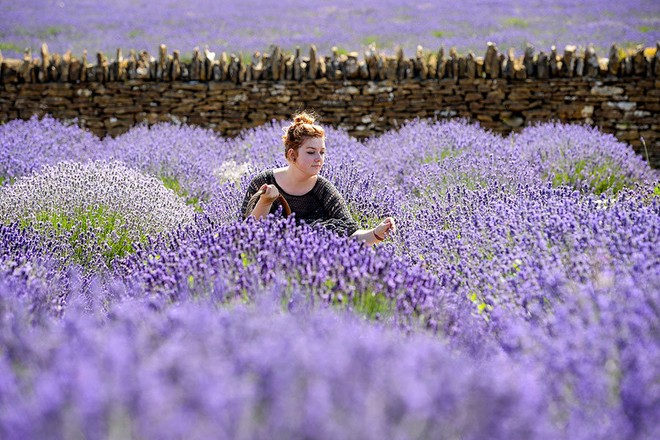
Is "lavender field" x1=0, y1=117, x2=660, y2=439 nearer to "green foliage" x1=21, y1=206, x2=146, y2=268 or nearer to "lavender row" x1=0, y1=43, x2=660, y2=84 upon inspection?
"green foliage" x1=21, y1=206, x2=146, y2=268

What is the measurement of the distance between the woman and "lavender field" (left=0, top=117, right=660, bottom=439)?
0.26 m

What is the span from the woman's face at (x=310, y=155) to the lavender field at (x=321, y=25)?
6.34 metres

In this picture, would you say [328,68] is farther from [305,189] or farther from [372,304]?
[372,304]

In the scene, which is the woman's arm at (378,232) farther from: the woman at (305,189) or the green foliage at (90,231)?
the green foliage at (90,231)

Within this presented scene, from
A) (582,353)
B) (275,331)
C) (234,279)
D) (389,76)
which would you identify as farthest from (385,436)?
(389,76)

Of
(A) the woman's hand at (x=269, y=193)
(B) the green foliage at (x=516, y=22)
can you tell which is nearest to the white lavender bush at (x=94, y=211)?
(A) the woman's hand at (x=269, y=193)

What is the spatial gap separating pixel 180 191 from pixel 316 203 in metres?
1.53

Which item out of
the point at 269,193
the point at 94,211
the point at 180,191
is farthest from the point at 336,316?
the point at 180,191

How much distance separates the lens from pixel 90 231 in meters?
3.06

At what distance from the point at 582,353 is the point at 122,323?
3.19 feet

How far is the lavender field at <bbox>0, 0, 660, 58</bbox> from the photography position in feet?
31.2

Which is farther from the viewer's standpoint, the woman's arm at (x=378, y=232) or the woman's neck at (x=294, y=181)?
the woman's neck at (x=294, y=181)

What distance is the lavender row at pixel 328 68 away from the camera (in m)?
6.45

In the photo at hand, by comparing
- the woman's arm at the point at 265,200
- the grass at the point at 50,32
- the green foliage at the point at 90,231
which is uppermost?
the grass at the point at 50,32
